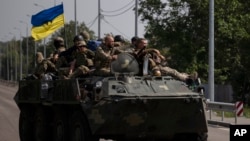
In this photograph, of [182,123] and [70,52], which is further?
[70,52]

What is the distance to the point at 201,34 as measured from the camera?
50938mm

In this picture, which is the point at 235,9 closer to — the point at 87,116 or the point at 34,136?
the point at 34,136

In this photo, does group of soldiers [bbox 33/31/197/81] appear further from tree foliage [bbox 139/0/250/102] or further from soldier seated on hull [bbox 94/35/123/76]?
tree foliage [bbox 139/0/250/102]

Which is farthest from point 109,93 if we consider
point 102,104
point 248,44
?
point 248,44

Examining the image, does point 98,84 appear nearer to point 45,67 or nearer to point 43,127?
point 43,127

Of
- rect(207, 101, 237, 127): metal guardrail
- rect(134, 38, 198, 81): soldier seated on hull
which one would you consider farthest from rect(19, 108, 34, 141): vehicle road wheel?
rect(207, 101, 237, 127): metal guardrail

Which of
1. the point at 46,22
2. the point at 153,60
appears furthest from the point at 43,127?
the point at 46,22

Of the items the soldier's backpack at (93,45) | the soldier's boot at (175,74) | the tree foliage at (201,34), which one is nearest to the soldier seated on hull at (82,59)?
the soldier's backpack at (93,45)

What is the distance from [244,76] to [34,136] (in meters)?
32.3

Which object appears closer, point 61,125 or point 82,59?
point 61,125

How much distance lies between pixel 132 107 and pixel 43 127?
13.1 ft

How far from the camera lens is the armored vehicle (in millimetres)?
11703

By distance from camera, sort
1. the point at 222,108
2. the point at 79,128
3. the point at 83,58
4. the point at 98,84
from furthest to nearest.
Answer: the point at 222,108 < the point at 83,58 < the point at 79,128 < the point at 98,84

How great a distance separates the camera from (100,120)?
1166 cm
